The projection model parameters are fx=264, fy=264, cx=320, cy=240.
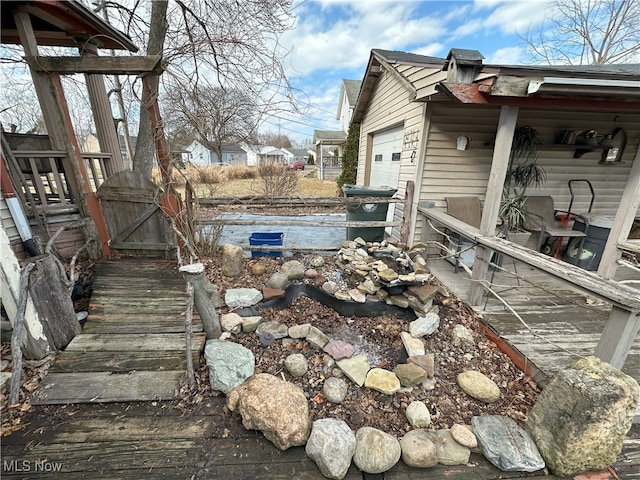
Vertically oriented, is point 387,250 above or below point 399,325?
above

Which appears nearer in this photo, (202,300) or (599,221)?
(202,300)

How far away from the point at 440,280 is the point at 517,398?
1.59m

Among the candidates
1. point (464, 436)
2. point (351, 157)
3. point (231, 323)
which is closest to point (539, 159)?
point (464, 436)

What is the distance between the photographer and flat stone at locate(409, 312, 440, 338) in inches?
97.1

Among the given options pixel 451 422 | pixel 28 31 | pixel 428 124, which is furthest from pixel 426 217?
pixel 28 31

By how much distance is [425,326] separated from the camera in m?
2.50

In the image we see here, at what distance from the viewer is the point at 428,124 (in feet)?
11.7

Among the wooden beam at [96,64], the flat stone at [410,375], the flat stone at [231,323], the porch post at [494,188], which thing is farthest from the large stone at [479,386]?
the wooden beam at [96,64]

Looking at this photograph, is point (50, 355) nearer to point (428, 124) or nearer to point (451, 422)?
point (451, 422)

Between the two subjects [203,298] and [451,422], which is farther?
[203,298]

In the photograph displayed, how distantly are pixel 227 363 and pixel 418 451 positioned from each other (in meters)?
1.43

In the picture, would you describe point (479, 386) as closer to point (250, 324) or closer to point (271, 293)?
point (250, 324)

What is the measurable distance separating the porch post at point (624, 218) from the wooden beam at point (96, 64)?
16.5 ft

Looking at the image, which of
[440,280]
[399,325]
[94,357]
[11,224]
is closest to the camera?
[94,357]
